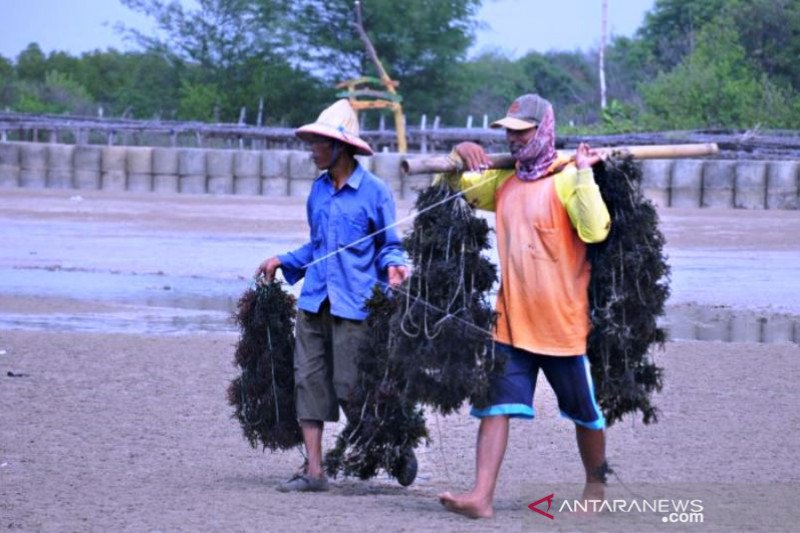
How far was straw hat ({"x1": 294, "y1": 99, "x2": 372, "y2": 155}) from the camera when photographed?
719 cm

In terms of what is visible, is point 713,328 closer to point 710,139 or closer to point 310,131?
point 310,131

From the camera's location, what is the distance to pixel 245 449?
864 centimetres

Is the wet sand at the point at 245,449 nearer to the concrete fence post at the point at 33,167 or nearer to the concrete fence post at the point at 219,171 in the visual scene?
the concrete fence post at the point at 219,171

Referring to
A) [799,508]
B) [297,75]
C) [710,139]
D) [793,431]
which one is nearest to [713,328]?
[793,431]

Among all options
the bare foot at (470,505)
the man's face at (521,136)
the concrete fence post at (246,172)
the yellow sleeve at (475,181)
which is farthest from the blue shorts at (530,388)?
the concrete fence post at (246,172)

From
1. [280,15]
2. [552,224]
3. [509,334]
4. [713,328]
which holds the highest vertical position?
[280,15]

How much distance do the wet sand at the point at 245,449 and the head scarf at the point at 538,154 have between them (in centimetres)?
139

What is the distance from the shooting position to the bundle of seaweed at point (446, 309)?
632 cm

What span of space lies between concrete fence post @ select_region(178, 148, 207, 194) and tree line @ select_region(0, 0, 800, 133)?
38.9 feet

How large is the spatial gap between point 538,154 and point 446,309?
72 centimetres

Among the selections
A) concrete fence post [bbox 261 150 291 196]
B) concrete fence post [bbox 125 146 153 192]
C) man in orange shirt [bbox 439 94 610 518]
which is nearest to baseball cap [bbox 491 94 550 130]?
man in orange shirt [bbox 439 94 610 518]

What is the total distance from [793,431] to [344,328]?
3.10 metres

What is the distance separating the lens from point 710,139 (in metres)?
33.0

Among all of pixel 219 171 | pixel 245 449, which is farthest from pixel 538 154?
pixel 219 171
